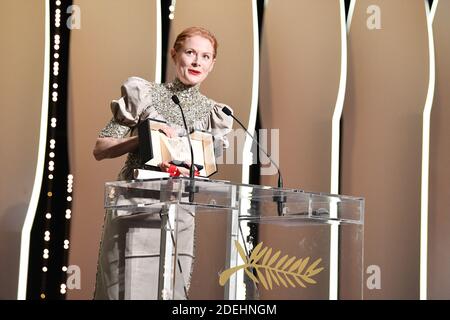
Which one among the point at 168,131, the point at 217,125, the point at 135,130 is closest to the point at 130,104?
the point at 135,130

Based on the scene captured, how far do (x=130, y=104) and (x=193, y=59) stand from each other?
0.33 m

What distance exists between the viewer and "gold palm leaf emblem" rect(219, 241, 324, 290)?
2.58m

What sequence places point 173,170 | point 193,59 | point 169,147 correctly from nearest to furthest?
point 173,170, point 169,147, point 193,59

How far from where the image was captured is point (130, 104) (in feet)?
10.6

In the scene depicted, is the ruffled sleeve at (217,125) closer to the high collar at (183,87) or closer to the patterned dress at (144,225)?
the patterned dress at (144,225)

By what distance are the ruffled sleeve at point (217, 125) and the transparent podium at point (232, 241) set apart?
0.77 metres

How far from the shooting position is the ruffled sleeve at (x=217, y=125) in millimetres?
3422

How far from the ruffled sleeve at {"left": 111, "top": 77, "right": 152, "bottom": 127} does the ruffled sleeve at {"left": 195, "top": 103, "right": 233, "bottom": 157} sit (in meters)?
0.29

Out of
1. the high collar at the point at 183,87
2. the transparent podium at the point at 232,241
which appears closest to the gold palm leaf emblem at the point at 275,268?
the transparent podium at the point at 232,241

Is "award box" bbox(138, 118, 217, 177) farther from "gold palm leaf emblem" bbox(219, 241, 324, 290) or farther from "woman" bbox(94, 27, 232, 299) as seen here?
"gold palm leaf emblem" bbox(219, 241, 324, 290)

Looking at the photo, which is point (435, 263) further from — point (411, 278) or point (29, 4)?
point (29, 4)

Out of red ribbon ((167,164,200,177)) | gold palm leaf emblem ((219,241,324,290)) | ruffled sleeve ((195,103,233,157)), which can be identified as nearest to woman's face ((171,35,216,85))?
ruffled sleeve ((195,103,233,157))

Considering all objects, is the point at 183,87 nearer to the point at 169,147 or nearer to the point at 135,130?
the point at 135,130

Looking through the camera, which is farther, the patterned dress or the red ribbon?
the red ribbon
